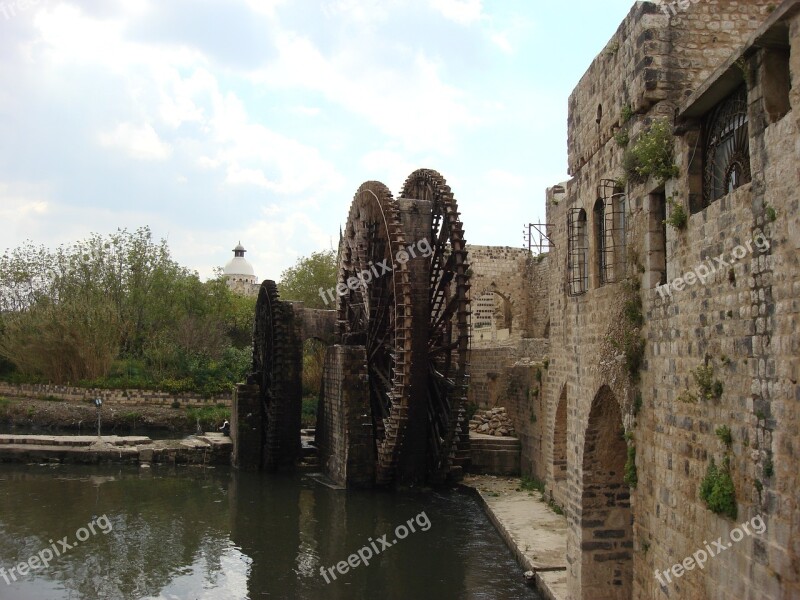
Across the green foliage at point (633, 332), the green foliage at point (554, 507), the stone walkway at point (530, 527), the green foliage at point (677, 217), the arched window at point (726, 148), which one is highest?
the arched window at point (726, 148)

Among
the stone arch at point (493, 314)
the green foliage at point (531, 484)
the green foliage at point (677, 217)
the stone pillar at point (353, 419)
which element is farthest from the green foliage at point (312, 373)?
the green foliage at point (677, 217)

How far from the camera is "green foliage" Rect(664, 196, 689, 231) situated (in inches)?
211

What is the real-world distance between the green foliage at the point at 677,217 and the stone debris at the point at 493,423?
→ 10.1 m

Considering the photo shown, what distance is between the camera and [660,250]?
19.8ft

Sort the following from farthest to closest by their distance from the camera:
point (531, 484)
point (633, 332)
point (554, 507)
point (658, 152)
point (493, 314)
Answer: point (493, 314), point (531, 484), point (554, 507), point (633, 332), point (658, 152)

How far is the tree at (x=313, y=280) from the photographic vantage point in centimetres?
3198

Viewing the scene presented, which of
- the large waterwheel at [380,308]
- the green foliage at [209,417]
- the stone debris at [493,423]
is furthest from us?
the green foliage at [209,417]

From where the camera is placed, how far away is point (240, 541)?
433 inches

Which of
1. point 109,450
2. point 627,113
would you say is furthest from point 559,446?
point 109,450

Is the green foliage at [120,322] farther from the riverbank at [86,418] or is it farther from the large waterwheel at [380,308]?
the large waterwheel at [380,308]

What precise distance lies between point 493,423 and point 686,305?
1044cm

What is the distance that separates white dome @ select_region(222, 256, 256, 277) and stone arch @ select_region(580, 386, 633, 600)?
7422cm

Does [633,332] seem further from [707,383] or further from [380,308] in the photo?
[380,308]

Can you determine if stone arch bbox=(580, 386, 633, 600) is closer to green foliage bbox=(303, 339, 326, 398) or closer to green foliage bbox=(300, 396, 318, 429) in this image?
green foliage bbox=(300, 396, 318, 429)
